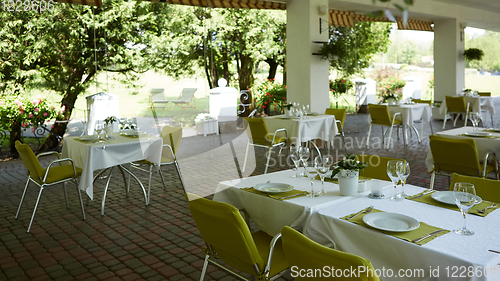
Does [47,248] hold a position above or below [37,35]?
below

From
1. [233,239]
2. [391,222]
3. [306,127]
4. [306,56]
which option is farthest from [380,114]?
[233,239]

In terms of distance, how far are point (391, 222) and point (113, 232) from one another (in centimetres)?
276

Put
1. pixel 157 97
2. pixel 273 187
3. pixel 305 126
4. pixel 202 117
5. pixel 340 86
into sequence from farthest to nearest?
1. pixel 340 86
2. pixel 202 117
3. pixel 157 97
4. pixel 305 126
5. pixel 273 187

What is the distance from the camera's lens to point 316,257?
59.6 inches

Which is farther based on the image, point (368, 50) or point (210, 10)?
point (368, 50)

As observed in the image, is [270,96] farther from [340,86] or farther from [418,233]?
[418,233]

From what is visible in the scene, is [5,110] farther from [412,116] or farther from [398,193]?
[412,116]

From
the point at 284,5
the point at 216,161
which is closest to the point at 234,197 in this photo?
the point at 216,161

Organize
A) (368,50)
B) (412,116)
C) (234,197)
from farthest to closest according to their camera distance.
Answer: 1. (368,50)
2. (412,116)
3. (234,197)

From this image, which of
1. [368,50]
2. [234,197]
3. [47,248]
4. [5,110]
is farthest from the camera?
[368,50]

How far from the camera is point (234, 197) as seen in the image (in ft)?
8.93

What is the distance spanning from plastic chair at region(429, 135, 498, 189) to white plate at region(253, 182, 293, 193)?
6.82 feet

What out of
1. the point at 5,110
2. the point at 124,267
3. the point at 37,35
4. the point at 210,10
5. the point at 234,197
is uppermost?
the point at 210,10

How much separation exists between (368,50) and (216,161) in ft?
22.1
